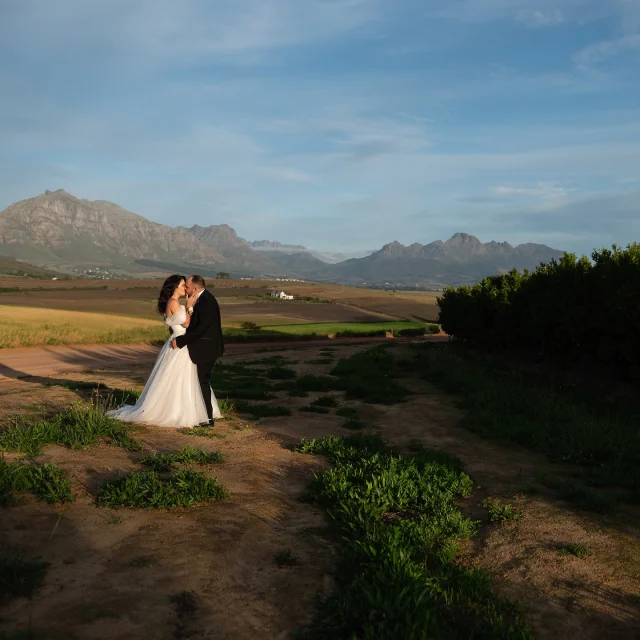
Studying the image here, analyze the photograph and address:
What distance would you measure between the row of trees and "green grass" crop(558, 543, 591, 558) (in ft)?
33.5

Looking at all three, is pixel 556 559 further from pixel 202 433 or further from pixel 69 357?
pixel 69 357

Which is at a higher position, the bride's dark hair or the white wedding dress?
the bride's dark hair

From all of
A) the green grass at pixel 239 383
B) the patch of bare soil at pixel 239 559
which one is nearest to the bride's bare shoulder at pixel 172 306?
the green grass at pixel 239 383

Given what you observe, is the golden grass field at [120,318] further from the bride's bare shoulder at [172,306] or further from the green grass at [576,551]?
the green grass at [576,551]

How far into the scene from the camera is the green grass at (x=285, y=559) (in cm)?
466

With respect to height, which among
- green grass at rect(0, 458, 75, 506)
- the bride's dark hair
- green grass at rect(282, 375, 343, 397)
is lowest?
green grass at rect(282, 375, 343, 397)

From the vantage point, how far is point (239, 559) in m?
4.70

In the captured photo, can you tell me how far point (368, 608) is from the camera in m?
3.74

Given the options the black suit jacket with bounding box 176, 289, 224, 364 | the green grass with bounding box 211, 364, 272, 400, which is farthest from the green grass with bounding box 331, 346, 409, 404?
the black suit jacket with bounding box 176, 289, 224, 364

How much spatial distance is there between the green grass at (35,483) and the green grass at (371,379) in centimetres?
828

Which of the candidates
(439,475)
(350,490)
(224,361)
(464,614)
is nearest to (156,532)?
(350,490)

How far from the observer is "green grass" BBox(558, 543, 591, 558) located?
16.5 ft

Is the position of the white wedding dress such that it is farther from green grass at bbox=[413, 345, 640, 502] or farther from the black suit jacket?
green grass at bbox=[413, 345, 640, 502]

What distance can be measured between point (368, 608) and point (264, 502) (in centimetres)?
256
